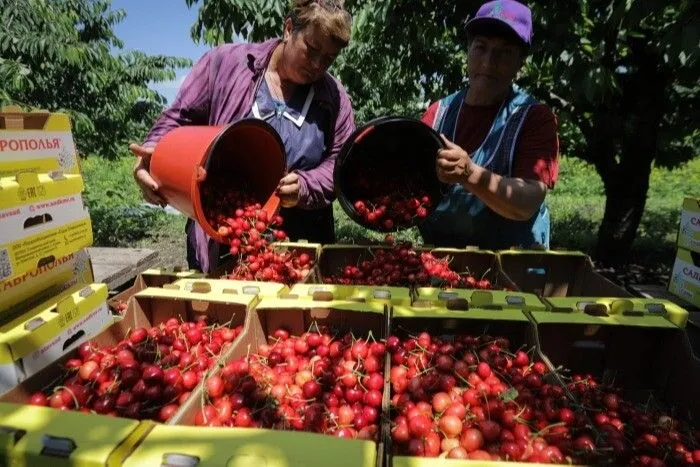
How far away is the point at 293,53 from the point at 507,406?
192 cm

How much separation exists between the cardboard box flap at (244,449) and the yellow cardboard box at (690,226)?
234 centimetres

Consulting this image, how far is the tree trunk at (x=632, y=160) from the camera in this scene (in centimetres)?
529

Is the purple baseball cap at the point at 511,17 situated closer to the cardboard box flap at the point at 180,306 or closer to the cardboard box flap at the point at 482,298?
the cardboard box flap at the point at 482,298

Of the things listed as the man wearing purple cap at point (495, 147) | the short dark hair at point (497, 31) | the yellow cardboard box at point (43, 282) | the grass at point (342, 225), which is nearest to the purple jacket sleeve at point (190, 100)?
the yellow cardboard box at point (43, 282)

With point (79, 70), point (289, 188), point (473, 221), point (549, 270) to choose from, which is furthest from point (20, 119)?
point (79, 70)

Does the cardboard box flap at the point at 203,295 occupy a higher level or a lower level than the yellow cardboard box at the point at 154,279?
higher

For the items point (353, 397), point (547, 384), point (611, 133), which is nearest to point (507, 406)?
point (547, 384)

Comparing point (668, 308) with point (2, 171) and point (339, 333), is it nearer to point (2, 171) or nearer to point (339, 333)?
point (339, 333)

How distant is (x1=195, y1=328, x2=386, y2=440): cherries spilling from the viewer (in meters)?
1.49

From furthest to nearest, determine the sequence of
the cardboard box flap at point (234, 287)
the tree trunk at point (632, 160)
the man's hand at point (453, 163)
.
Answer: the tree trunk at point (632, 160) < the man's hand at point (453, 163) < the cardboard box flap at point (234, 287)

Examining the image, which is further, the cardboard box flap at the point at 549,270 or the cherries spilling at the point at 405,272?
the cardboard box flap at the point at 549,270

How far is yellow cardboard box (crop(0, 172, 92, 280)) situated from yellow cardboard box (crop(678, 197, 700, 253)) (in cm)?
296

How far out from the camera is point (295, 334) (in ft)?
6.51

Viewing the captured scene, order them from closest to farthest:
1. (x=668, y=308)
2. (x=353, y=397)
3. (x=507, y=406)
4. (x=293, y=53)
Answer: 1. (x=507, y=406)
2. (x=353, y=397)
3. (x=668, y=308)
4. (x=293, y=53)
